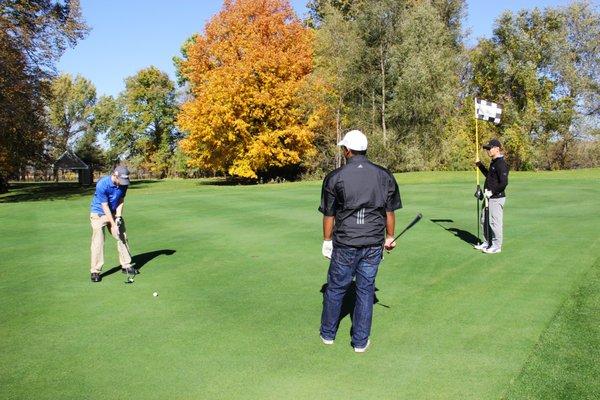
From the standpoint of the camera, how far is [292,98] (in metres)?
42.4

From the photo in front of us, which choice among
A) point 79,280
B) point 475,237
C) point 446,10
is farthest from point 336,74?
point 79,280

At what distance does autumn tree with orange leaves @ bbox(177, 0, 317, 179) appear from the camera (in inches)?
1624

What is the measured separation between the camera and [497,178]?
10.9 metres

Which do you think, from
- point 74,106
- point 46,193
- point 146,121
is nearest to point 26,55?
point 46,193

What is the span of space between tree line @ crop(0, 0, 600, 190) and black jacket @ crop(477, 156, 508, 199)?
103 feet

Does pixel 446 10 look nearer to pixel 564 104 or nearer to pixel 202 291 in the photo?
pixel 564 104

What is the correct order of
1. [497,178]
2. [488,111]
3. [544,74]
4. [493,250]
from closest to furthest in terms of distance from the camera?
[497,178] < [493,250] < [488,111] < [544,74]

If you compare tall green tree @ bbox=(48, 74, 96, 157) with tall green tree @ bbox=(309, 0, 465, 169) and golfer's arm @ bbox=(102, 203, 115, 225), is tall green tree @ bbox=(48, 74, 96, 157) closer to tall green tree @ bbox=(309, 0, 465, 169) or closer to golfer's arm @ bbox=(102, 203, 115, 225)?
tall green tree @ bbox=(309, 0, 465, 169)

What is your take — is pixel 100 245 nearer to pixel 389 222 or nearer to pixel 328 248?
pixel 328 248

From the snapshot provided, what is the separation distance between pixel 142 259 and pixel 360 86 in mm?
39100

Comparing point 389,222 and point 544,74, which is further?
point 544,74

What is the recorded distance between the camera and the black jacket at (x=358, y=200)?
5.84 m

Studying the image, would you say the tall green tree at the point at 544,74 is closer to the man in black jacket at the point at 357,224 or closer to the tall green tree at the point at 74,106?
the man in black jacket at the point at 357,224

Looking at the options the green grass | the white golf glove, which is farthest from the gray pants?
the white golf glove
